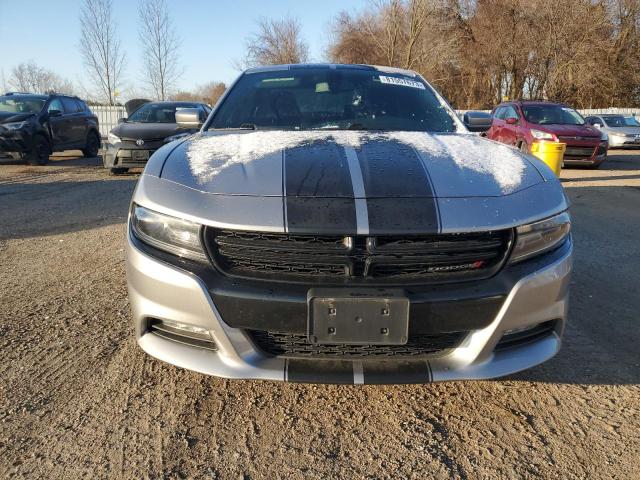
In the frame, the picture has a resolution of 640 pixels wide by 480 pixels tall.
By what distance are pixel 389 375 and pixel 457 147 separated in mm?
1284

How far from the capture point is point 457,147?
2496 millimetres

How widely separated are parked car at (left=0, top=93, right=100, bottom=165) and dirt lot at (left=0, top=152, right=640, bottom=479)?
9.31 m

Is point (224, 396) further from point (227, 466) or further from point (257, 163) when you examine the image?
point (257, 163)

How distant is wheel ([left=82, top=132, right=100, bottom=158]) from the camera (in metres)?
14.0

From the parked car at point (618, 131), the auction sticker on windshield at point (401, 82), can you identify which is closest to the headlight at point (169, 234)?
the auction sticker on windshield at point (401, 82)

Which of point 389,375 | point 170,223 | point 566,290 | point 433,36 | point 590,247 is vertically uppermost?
point 433,36

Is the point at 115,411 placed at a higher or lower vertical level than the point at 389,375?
lower

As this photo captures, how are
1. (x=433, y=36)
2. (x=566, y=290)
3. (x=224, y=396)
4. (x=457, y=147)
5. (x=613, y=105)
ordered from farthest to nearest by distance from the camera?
(x=613, y=105), (x=433, y=36), (x=457, y=147), (x=224, y=396), (x=566, y=290)

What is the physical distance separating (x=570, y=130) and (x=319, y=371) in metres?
11.9

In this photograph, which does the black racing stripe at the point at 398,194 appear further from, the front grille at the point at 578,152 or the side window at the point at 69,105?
the side window at the point at 69,105

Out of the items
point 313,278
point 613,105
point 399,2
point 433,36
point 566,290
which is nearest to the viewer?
point 313,278

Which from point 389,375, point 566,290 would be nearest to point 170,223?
point 389,375

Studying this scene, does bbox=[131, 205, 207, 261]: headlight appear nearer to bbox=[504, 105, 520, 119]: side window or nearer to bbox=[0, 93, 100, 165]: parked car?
bbox=[0, 93, 100, 165]: parked car

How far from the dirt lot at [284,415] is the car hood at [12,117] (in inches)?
371
